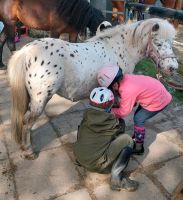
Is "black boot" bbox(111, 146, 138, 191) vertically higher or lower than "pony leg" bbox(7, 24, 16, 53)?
lower

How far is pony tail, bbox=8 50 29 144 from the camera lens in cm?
272

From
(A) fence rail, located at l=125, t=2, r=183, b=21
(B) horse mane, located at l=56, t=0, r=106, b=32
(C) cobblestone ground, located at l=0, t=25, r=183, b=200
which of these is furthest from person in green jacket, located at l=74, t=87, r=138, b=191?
(B) horse mane, located at l=56, t=0, r=106, b=32

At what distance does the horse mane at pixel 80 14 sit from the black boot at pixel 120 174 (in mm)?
2815

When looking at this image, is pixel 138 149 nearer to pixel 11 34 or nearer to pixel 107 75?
pixel 107 75

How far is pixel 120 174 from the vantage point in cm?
261

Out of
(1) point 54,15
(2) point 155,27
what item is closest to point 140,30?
(2) point 155,27

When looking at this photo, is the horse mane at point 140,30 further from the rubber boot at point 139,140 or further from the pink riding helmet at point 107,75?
the rubber boot at point 139,140

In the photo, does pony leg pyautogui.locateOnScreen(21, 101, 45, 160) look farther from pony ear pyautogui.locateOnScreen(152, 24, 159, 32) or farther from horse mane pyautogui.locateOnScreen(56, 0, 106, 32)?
horse mane pyautogui.locateOnScreen(56, 0, 106, 32)

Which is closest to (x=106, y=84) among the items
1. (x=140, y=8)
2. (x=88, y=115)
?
(x=88, y=115)

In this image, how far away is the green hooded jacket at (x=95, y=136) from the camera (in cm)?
250

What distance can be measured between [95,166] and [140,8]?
2972 millimetres

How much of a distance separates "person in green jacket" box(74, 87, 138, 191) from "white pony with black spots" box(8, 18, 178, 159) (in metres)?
0.45

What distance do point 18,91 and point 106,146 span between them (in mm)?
1032

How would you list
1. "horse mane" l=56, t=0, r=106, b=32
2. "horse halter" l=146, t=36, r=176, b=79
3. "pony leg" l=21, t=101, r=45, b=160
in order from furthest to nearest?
"horse mane" l=56, t=0, r=106, b=32, "horse halter" l=146, t=36, r=176, b=79, "pony leg" l=21, t=101, r=45, b=160
